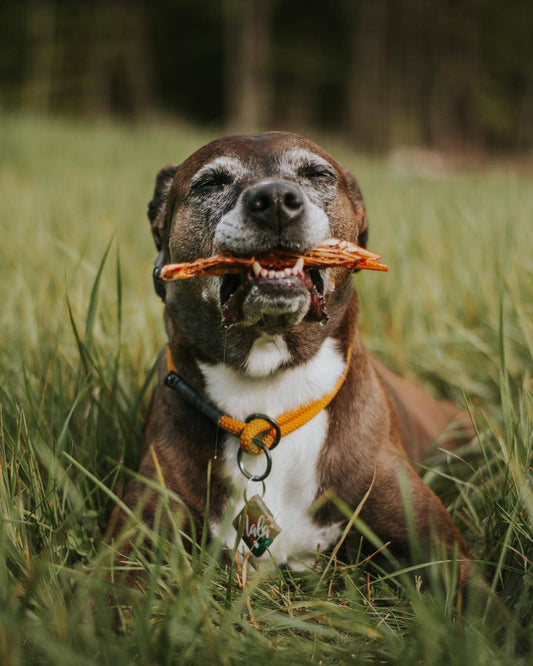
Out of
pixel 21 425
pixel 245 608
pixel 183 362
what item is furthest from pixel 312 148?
pixel 245 608

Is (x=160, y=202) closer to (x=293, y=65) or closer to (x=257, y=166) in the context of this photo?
(x=257, y=166)

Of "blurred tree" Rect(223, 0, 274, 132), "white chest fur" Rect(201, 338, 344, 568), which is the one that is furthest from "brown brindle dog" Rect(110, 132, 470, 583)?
"blurred tree" Rect(223, 0, 274, 132)

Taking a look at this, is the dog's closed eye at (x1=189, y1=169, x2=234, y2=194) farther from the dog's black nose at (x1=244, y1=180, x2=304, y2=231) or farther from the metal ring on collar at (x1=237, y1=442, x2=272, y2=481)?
the metal ring on collar at (x1=237, y1=442, x2=272, y2=481)

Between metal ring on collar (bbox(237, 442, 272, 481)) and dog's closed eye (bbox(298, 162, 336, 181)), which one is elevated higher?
dog's closed eye (bbox(298, 162, 336, 181))

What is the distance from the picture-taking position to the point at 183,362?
2.24m

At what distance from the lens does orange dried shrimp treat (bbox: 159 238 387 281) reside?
1.94 meters

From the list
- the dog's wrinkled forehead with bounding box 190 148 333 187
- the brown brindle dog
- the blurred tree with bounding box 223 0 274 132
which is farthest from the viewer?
the blurred tree with bounding box 223 0 274 132

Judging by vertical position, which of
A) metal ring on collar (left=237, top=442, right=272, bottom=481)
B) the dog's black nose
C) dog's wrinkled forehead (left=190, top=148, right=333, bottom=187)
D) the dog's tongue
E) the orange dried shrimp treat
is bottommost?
metal ring on collar (left=237, top=442, right=272, bottom=481)

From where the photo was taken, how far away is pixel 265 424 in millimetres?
2094

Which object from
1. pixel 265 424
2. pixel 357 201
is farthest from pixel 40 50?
pixel 265 424

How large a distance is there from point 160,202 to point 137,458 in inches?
40.1

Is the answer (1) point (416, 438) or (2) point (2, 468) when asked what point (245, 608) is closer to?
(2) point (2, 468)

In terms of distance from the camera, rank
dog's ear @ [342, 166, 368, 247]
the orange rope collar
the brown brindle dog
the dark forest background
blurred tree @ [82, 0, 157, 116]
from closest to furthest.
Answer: the brown brindle dog
the orange rope collar
dog's ear @ [342, 166, 368, 247]
the dark forest background
blurred tree @ [82, 0, 157, 116]

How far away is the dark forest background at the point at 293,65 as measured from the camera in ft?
64.6
